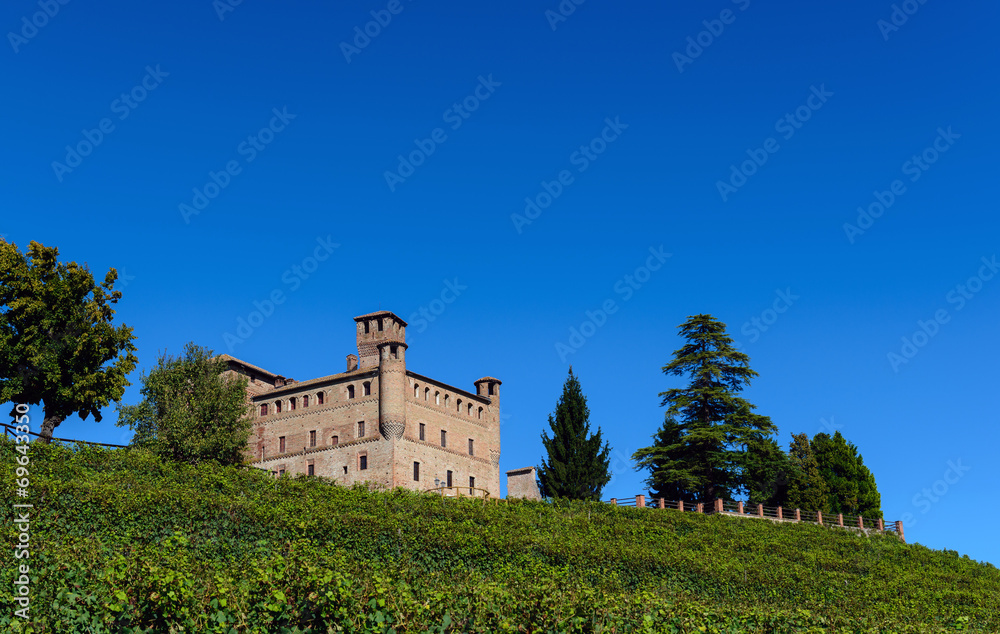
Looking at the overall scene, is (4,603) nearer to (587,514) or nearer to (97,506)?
(97,506)

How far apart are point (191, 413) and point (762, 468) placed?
30452 millimetres

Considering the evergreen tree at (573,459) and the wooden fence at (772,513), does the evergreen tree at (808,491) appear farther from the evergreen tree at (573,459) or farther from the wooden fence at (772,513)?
the evergreen tree at (573,459)

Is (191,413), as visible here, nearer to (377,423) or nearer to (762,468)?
(377,423)

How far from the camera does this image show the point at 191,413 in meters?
40.4

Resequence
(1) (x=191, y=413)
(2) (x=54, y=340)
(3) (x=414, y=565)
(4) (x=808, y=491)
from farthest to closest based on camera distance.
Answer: (4) (x=808, y=491) < (1) (x=191, y=413) < (2) (x=54, y=340) < (3) (x=414, y=565)

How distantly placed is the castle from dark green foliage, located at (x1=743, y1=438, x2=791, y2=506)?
52.5ft

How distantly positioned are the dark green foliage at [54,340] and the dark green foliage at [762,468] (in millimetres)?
32457

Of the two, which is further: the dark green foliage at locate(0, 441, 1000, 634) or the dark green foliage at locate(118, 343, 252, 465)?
the dark green foliage at locate(118, 343, 252, 465)

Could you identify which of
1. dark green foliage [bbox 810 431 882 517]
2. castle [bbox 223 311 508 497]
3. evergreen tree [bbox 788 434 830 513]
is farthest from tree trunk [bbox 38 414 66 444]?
dark green foliage [bbox 810 431 882 517]

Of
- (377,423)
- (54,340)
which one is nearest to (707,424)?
(377,423)

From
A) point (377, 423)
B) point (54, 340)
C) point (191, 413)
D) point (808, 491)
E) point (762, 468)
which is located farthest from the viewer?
point (808, 491)

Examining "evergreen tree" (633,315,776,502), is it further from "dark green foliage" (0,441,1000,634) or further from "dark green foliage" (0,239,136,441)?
"dark green foliage" (0,239,136,441)

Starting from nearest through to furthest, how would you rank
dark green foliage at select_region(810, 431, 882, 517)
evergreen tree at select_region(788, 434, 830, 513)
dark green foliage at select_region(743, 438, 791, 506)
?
dark green foliage at select_region(743, 438, 791, 506)
evergreen tree at select_region(788, 434, 830, 513)
dark green foliage at select_region(810, 431, 882, 517)

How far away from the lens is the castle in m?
48.2
